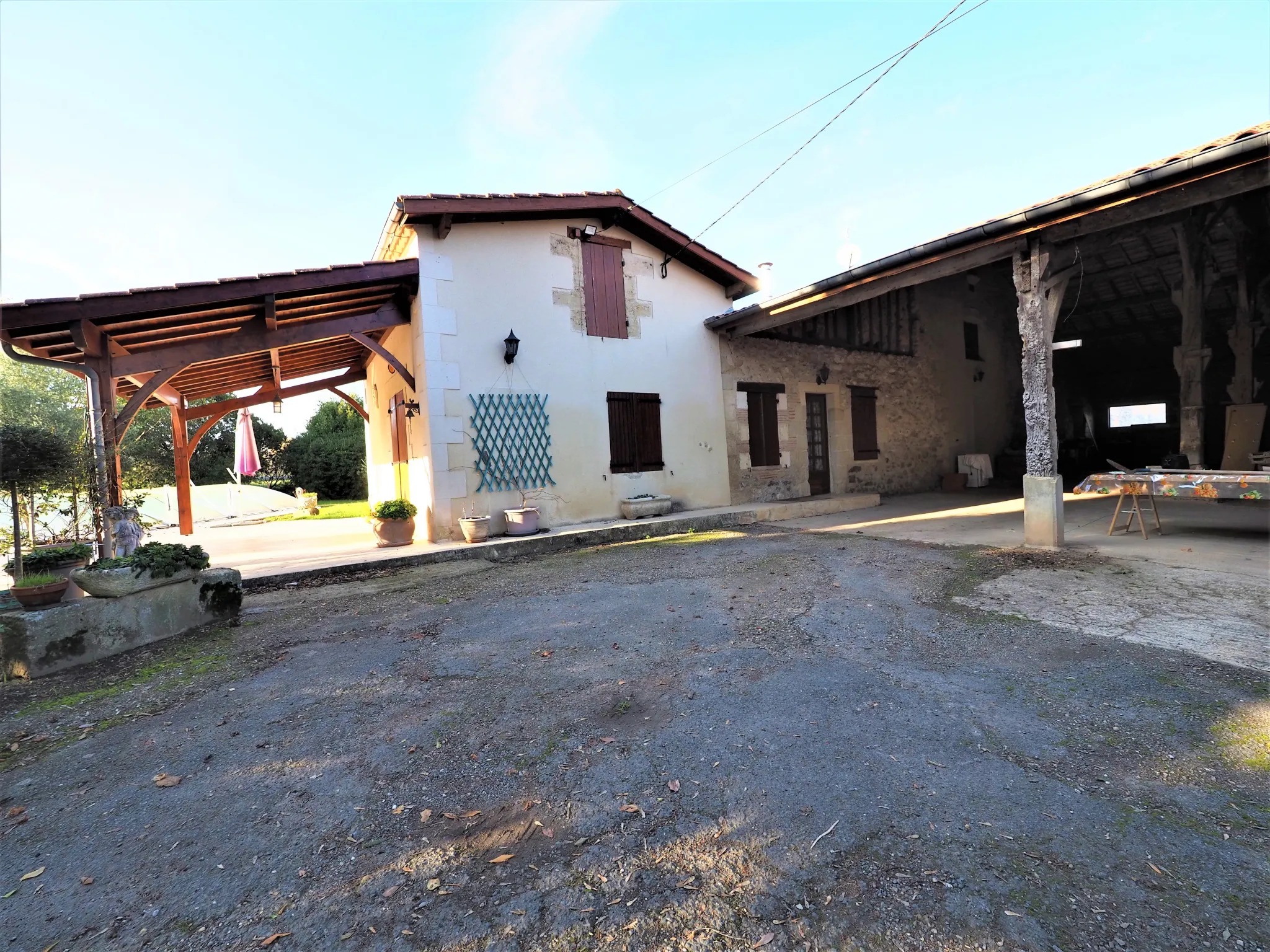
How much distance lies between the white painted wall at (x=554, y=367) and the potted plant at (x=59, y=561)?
320 cm

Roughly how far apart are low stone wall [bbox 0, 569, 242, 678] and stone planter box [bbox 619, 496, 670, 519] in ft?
15.8

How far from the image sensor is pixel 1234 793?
1.74 metres

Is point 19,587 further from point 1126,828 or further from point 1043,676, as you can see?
point 1043,676

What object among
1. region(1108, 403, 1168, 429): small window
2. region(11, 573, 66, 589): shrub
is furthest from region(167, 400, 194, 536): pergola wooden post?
region(1108, 403, 1168, 429): small window

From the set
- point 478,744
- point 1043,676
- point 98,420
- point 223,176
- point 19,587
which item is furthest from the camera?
point 223,176

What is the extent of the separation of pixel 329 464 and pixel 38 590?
54.8 feet

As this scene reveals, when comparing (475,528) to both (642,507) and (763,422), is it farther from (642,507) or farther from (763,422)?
(763,422)

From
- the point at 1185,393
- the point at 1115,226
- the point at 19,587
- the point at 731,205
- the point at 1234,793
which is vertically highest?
the point at 731,205

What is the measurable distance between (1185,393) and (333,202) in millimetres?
14617

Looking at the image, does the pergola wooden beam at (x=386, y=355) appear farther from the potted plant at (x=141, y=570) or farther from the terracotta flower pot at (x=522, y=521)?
the potted plant at (x=141, y=570)

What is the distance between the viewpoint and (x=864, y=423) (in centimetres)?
1109

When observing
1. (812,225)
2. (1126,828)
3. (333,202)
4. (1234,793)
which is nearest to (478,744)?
(1126,828)

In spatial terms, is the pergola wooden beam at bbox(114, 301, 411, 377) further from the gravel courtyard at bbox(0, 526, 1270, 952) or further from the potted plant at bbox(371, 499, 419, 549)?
the gravel courtyard at bbox(0, 526, 1270, 952)

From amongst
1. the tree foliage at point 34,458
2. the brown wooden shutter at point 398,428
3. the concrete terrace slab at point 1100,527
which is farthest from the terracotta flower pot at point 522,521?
the tree foliage at point 34,458
